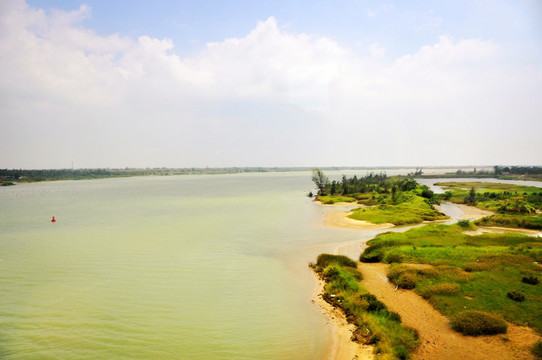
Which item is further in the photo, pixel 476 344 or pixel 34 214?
pixel 34 214

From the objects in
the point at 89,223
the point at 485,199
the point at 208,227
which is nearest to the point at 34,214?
the point at 89,223

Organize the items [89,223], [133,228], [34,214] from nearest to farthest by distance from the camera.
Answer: [133,228] < [89,223] < [34,214]

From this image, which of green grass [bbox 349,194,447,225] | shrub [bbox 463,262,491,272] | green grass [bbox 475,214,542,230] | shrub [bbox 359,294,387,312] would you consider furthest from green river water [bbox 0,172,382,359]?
green grass [bbox 475,214,542,230]

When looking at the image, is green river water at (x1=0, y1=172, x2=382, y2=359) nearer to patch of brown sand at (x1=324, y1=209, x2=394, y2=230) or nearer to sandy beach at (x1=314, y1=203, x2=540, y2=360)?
sandy beach at (x1=314, y1=203, x2=540, y2=360)

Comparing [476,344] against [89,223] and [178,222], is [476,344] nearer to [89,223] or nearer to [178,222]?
[178,222]

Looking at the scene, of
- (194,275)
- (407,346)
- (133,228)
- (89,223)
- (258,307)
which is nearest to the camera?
(407,346)

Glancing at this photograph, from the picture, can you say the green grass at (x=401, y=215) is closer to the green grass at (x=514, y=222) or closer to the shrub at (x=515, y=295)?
the green grass at (x=514, y=222)

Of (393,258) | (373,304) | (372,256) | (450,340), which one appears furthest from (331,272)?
(450,340)
